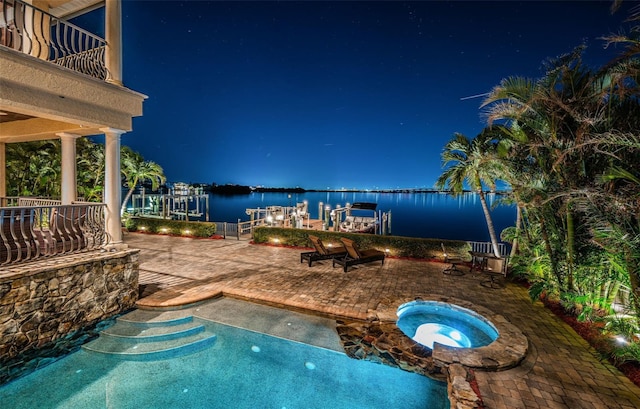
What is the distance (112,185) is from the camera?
20.7 ft

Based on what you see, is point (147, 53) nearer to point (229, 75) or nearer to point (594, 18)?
point (229, 75)

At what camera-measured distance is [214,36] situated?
28188 mm

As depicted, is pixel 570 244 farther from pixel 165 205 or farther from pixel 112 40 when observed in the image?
pixel 165 205

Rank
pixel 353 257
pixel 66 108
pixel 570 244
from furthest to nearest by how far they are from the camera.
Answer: pixel 353 257, pixel 570 244, pixel 66 108

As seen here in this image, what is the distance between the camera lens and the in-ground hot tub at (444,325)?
549 cm

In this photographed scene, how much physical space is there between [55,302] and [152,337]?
74.8 inches

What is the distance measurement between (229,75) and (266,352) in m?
50.1

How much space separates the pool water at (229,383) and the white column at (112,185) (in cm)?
253

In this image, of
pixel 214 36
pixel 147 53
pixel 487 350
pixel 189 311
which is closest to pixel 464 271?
pixel 487 350

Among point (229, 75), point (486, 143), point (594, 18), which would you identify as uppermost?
point (229, 75)

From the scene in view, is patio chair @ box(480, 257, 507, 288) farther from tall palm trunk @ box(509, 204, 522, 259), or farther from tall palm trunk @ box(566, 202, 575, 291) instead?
tall palm trunk @ box(566, 202, 575, 291)

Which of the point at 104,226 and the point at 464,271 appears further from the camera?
the point at 464,271

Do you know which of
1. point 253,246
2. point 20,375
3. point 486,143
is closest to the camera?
point 20,375

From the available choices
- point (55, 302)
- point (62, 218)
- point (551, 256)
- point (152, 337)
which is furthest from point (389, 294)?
point (62, 218)
